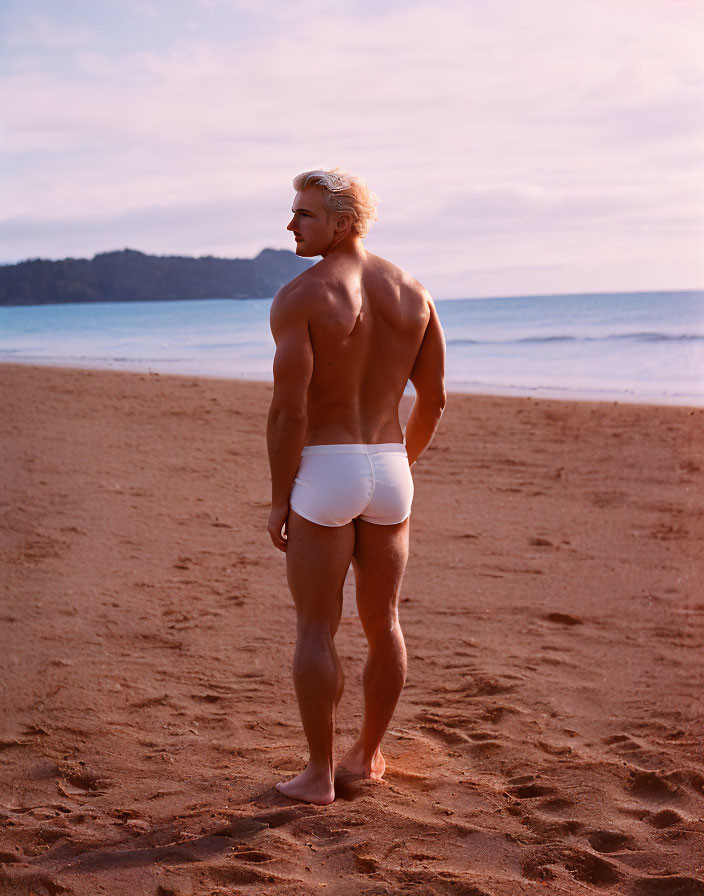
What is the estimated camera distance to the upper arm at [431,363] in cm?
324

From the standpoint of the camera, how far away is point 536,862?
2.79 m

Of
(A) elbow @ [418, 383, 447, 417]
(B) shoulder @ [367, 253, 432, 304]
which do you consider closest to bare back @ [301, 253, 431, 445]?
(B) shoulder @ [367, 253, 432, 304]

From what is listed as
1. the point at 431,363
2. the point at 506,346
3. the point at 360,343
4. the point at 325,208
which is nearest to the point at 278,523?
the point at 360,343

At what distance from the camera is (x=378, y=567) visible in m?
3.14

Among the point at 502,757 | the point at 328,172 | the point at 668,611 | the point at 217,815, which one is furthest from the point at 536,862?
the point at 668,611

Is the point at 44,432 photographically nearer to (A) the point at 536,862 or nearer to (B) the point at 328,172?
(B) the point at 328,172

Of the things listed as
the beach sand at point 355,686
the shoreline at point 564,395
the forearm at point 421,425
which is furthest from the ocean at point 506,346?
the forearm at point 421,425

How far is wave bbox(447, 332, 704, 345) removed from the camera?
26031mm

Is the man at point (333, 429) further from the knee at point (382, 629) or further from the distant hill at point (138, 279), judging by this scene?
the distant hill at point (138, 279)

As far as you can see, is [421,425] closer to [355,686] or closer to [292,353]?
[292,353]

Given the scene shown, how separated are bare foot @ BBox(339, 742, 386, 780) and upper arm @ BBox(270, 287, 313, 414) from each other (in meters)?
1.34

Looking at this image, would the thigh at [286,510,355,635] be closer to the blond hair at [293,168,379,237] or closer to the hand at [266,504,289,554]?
the hand at [266,504,289,554]

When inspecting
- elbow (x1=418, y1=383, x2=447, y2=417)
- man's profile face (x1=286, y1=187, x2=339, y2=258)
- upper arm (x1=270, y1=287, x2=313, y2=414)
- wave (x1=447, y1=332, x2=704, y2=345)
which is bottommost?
elbow (x1=418, y1=383, x2=447, y2=417)

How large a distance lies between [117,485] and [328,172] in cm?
520
